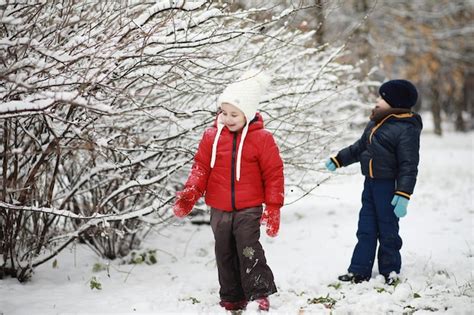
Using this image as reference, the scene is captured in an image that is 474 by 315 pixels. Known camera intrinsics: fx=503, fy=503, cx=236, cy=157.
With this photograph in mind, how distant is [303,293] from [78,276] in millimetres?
1819

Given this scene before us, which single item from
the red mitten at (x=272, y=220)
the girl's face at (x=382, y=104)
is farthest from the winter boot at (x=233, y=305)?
the girl's face at (x=382, y=104)

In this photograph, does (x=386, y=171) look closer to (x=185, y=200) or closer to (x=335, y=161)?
(x=335, y=161)

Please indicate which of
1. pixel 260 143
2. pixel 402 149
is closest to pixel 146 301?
pixel 260 143

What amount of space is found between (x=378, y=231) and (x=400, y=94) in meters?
1.05

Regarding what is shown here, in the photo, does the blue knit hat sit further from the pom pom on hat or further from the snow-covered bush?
the pom pom on hat

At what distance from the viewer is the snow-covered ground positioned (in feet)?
10.6

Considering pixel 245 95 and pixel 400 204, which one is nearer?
pixel 245 95

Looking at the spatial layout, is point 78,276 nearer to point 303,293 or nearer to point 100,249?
point 100,249

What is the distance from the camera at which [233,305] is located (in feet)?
10.7

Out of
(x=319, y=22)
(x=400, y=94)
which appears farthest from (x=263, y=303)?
(x=319, y=22)

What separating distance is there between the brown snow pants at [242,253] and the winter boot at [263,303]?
0.08 feet

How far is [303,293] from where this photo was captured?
3.54 meters

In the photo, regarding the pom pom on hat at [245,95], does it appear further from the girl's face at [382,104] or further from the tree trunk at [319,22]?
the girl's face at [382,104]

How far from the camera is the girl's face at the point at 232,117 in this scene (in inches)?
125
